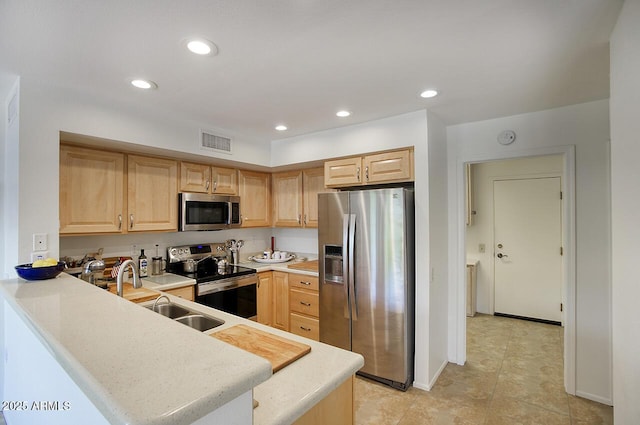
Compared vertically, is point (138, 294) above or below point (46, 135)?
below

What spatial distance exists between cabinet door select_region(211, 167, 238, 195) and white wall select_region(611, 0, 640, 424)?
322 centimetres

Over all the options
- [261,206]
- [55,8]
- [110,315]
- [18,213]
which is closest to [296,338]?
[110,315]

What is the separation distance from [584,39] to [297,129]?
2.29 meters

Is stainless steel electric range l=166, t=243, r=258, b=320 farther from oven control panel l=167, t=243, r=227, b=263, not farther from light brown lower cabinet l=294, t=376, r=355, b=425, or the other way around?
light brown lower cabinet l=294, t=376, r=355, b=425

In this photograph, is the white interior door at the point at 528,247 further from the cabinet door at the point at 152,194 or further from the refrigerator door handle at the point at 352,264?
the cabinet door at the point at 152,194

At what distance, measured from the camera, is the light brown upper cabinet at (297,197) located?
12.0 ft

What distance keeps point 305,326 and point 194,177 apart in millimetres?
2007

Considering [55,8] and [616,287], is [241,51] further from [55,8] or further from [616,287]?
[616,287]

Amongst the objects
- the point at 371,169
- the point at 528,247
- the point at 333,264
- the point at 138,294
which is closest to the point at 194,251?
the point at 138,294

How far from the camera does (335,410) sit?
1.19 metres

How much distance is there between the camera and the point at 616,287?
4.46 feet

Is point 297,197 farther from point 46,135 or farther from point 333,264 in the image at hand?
point 46,135

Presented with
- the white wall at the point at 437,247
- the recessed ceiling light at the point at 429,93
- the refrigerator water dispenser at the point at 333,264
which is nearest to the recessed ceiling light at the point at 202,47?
the recessed ceiling light at the point at 429,93

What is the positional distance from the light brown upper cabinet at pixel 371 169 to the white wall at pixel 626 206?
143cm
